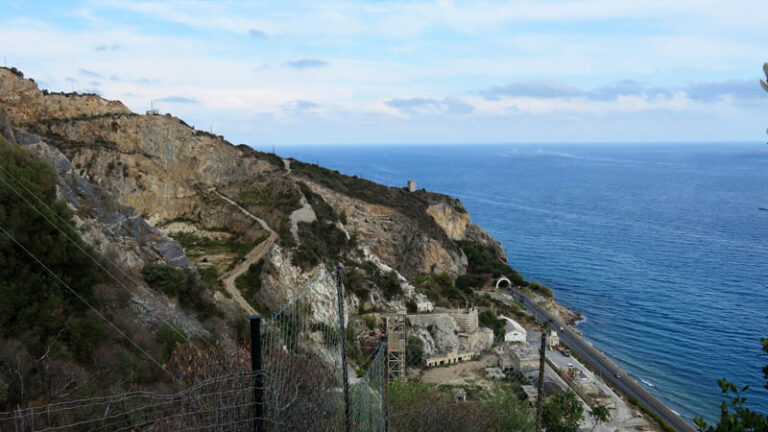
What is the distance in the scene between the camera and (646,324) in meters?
42.0

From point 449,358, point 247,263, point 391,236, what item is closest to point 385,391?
point 247,263

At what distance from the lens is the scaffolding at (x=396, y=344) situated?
76.2 feet

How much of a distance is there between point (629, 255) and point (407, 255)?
3474 cm

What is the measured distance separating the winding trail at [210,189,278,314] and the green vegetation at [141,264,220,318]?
307cm

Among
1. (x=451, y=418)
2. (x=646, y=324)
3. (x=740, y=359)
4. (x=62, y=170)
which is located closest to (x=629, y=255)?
(x=646, y=324)

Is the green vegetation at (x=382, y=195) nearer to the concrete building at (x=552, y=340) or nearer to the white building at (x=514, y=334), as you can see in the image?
the white building at (x=514, y=334)

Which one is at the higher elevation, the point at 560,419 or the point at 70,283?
the point at 70,283

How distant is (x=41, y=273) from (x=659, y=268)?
58464mm

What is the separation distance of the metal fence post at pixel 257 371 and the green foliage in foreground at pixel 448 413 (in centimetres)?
667

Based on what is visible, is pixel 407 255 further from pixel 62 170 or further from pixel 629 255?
pixel 629 255

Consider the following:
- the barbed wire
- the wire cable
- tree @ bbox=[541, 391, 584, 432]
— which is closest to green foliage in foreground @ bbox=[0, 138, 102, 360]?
the wire cable

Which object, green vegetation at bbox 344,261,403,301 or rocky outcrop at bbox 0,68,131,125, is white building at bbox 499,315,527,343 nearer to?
green vegetation at bbox 344,261,403,301

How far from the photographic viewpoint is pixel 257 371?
5.92m

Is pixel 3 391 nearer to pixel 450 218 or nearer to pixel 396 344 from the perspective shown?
pixel 396 344
